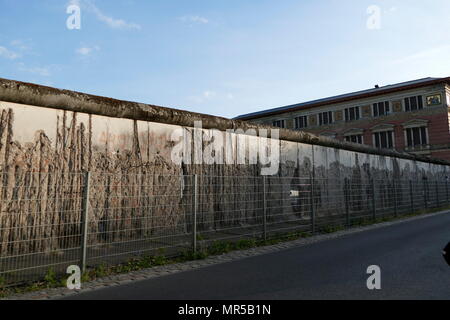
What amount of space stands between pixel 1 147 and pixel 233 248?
4516mm

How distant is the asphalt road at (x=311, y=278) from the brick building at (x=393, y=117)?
34031 millimetres

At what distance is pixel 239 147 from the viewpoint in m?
9.20

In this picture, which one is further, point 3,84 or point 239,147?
point 239,147

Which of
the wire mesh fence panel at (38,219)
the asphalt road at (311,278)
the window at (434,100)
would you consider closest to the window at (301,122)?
the window at (434,100)

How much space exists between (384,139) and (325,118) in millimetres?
7752

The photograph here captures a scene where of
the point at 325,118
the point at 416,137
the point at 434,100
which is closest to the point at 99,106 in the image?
the point at 434,100

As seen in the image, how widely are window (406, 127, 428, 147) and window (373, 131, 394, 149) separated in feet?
5.64

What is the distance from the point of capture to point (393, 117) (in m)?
38.1

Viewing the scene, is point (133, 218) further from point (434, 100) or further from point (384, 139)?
point (384, 139)

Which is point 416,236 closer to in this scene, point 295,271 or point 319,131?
point 295,271

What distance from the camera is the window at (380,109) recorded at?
126 ft

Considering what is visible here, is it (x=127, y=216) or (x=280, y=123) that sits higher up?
(x=280, y=123)
